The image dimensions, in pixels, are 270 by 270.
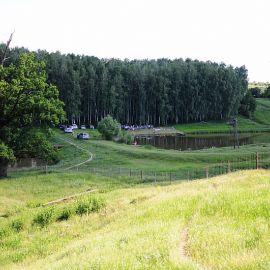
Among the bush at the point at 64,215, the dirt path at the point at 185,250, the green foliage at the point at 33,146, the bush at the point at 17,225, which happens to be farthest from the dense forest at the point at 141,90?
the dirt path at the point at 185,250

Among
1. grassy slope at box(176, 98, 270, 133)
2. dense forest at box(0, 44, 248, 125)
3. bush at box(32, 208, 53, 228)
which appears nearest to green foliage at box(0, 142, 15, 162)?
bush at box(32, 208, 53, 228)

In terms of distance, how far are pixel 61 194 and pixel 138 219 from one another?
2443 cm

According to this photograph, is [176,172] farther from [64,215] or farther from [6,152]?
[64,215]

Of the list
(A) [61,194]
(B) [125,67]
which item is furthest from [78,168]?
(B) [125,67]

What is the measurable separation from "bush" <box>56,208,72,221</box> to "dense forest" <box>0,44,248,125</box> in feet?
351

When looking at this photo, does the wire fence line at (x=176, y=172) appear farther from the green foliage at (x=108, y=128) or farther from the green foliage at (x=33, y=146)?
the green foliage at (x=108, y=128)

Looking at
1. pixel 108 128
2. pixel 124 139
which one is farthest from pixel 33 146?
pixel 124 139

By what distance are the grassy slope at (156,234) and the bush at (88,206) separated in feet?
2.42

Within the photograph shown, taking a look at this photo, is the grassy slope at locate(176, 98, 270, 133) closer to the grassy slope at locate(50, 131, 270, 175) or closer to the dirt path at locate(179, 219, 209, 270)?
the grassy slope at locate(50, 131, 270, 175)

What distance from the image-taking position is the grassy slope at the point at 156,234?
43.4 feet

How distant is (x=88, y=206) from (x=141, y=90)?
12613cm

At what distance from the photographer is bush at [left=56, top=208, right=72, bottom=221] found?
28.2 m

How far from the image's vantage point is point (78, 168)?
6588 cm

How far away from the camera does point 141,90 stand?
502 feet
